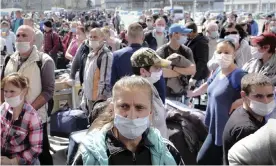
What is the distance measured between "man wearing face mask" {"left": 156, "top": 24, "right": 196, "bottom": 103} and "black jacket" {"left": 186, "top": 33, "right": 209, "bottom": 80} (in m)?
0.72

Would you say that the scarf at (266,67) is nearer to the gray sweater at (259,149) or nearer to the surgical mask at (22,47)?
the surgical mask at (22,47)

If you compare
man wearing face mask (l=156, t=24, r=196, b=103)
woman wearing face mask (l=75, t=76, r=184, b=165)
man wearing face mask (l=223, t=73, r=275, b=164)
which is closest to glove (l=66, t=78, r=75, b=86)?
man wearing face mask (l=156, t=24, r=196, b=103)

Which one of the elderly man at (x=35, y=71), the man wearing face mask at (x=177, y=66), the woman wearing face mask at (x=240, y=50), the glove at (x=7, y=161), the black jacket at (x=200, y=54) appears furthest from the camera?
the black jacket at (x=200, y=54)

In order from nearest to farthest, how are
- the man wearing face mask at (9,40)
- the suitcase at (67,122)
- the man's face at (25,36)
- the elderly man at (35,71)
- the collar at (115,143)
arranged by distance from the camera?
the collar at (115,143)
the elderly man at (35,71)
the man's face at (25,36)
the suitcase at (67,122)
the man wearing face mask at (9,40)

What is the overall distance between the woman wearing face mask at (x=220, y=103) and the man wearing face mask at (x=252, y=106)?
0.49m

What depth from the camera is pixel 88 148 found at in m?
1.95

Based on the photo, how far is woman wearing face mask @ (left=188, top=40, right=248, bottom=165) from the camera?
3.59 meters

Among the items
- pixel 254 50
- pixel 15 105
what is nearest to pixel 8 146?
pixel 15 105

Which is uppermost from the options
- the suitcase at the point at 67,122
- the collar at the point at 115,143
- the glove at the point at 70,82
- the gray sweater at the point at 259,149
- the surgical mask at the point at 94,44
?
the surgical mask at the point at 94,44

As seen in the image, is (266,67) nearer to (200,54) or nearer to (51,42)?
(200,54)

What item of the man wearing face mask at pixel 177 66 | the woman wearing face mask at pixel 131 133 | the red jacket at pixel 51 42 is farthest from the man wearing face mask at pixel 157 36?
the woman wearing face mask at pixel 131 133

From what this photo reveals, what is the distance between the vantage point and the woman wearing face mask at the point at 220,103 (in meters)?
3.59

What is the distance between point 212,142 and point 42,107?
1.81 meters

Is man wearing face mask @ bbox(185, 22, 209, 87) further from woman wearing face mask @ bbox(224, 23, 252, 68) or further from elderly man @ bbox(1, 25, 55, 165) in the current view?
elderly man @ bbox(1, 25, 55, 165)
